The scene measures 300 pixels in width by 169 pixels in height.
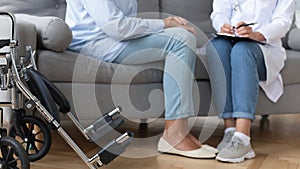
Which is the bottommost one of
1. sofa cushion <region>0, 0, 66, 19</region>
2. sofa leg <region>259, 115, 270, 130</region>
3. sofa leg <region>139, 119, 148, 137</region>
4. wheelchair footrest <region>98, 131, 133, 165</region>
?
sofa leg <region>259, 115, 270, 130</region>

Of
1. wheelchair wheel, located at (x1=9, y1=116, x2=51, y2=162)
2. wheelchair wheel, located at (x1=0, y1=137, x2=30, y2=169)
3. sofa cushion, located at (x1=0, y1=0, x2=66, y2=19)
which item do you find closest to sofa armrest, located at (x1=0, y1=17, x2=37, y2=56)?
wheelchair wheel, located at (x1=9, y1=116, x2=51, y2=162)

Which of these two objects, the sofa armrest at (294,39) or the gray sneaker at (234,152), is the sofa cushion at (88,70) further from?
the sofa armrest at (294,39)

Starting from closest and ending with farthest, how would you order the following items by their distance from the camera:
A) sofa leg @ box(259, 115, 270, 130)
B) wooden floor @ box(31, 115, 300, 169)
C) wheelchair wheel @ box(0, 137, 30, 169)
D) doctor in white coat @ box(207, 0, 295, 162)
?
wheelchair wheel @ box(0, 137, 30, 169), wooden floor @ box(31, 115, 300, 169), doctor in white coat @ box(207, 0, 295, 162), sofa leg @ box(259, 115, 270, 130)

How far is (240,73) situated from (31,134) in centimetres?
80

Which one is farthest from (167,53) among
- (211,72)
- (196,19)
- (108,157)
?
(196,19)

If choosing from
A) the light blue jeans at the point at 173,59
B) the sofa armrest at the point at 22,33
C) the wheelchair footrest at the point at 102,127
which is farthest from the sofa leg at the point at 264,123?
the sofa armrest at the point at 22,33

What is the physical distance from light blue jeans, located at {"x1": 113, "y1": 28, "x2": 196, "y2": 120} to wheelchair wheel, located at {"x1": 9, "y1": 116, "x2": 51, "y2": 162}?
1.60 feet

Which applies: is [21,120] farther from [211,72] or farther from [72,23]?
[211,72]

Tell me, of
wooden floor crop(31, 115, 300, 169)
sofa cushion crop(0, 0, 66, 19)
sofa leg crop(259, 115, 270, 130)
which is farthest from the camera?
sofa leg crop(259, 115, 270, 130)

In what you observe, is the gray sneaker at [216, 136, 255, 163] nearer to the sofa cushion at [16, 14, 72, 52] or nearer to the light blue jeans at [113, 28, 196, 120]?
the light blue jeans at [113, 28, 196, 120]

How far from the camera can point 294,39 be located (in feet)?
7.52

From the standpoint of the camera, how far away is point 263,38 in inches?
75.4

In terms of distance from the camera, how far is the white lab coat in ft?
6.26

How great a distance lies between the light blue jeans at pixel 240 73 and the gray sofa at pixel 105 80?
3.7 inches
